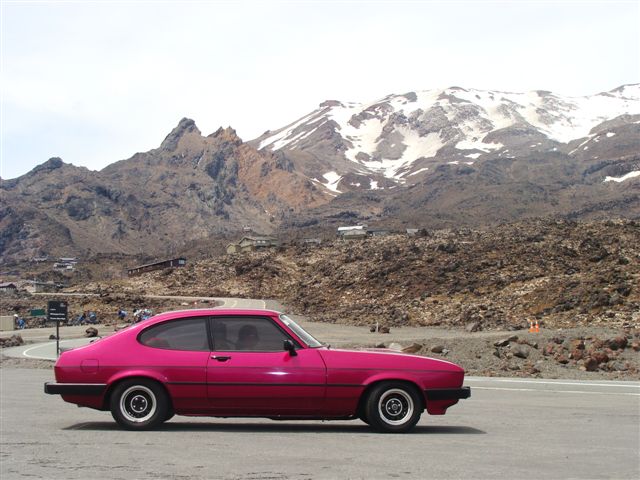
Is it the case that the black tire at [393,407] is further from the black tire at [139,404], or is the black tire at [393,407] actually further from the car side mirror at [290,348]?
the black tire at [139,404]

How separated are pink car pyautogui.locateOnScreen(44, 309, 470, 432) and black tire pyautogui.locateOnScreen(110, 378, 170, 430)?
12 millimetres

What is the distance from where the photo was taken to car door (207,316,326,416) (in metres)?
9.36

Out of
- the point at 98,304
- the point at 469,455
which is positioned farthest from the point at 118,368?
the point at 98,304

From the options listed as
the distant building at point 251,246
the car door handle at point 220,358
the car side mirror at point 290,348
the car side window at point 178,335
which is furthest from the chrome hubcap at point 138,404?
the distant building at point 251,246

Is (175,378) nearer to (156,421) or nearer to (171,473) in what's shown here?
(156,421)

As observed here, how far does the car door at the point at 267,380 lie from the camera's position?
9.36 m

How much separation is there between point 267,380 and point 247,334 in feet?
2.03

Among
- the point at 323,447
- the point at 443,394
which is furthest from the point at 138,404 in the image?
the point at 443,394

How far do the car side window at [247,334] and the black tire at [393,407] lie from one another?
1.24m

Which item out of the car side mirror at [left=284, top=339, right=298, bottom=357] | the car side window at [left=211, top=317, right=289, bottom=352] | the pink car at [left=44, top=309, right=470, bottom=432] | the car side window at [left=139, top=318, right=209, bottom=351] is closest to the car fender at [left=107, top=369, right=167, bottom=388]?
the pink car at [left=44, top=309, right=470, bottom=432]

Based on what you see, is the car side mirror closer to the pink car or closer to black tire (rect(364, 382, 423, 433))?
the pink car

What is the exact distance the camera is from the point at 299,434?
31.1 ft

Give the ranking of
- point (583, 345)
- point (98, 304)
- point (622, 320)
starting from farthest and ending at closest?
point (98, 304), point (622, 320), point (583, 345)

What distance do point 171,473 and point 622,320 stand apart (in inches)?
1335
